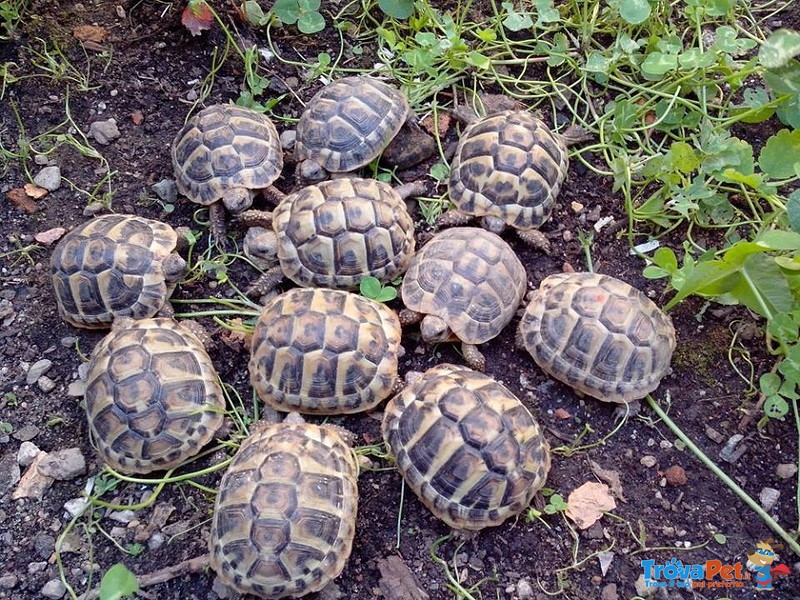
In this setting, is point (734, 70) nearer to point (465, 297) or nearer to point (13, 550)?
point (465, 297)

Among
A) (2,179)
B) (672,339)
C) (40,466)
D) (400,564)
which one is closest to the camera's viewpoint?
(400,564)

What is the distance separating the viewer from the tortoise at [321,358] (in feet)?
9.80

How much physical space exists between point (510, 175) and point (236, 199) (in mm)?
1393

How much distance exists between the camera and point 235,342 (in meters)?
3.30

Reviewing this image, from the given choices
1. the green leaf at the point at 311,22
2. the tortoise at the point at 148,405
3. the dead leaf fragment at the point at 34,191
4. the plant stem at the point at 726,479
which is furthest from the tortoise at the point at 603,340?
the dead leaf fragment at the point at 34,191

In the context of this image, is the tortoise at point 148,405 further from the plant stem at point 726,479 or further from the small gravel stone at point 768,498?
the small gravel stone at point 768,498

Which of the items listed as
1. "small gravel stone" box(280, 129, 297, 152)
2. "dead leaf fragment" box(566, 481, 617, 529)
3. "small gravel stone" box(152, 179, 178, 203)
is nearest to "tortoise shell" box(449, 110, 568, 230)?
"small gravel stone" box(280, 129, 297, 152)

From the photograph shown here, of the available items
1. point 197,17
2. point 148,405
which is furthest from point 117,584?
point 197,17

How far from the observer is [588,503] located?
291cm

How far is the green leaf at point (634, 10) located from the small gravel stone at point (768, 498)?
8.12 ft

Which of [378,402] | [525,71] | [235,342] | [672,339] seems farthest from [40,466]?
[525,71]

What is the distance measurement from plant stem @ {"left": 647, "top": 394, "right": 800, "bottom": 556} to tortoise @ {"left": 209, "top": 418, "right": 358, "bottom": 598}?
141 cm

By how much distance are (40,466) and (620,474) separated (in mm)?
2463

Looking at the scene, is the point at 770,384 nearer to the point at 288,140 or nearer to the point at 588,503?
the point at 588,503
